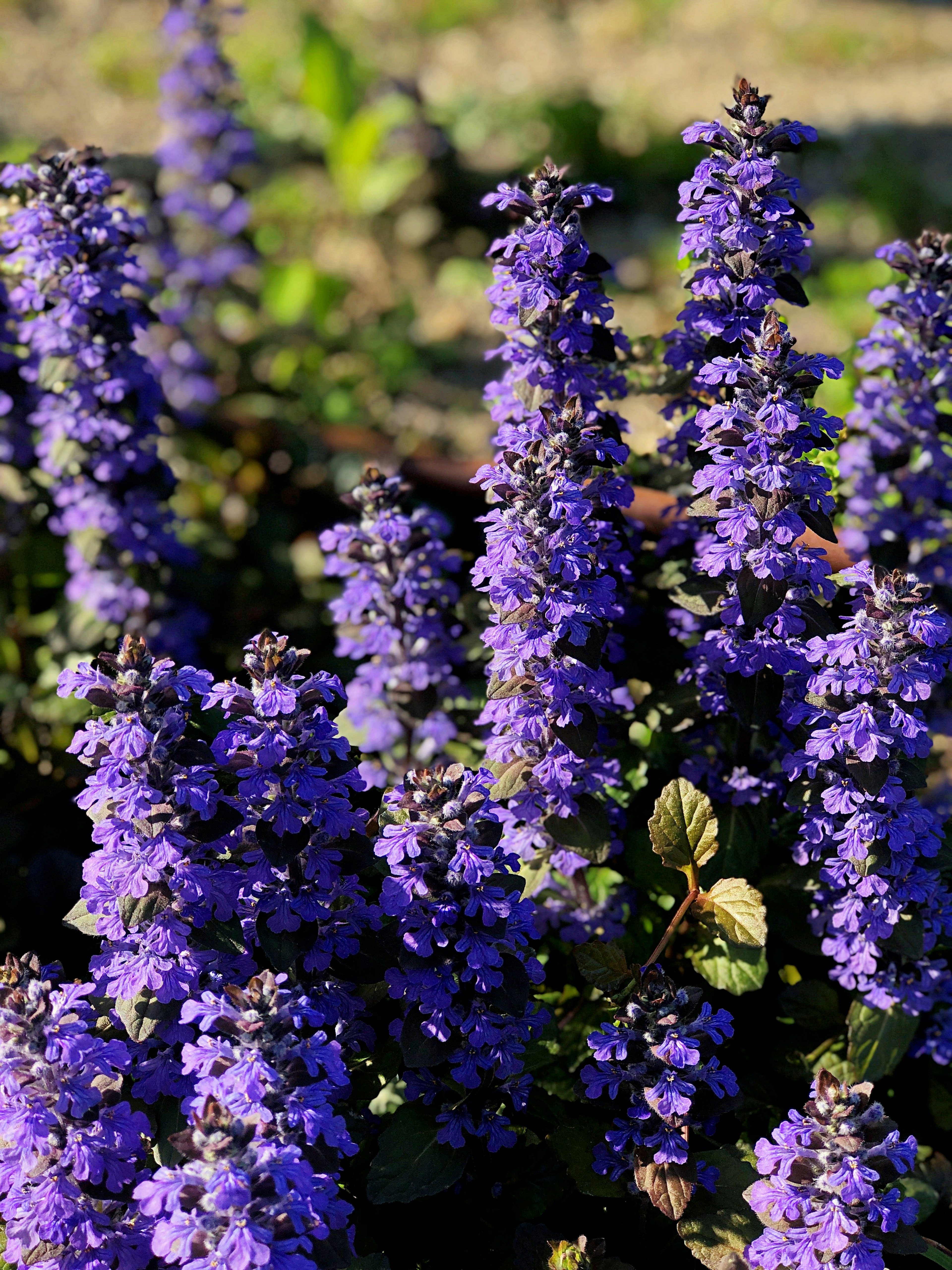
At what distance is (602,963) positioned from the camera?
10.0 ft

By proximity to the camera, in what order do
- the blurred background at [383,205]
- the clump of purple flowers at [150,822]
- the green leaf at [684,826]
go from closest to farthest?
the clump of purple flowers at [150,822] < the green leaf at [684,826] < the blurred background at [383,205]

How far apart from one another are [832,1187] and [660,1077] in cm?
47

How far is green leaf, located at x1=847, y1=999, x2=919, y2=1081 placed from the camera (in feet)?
11.0

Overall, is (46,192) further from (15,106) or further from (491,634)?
(15,106)

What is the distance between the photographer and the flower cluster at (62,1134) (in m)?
2.50

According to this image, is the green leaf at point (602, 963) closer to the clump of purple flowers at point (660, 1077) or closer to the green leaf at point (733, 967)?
the clump of purple flowers at point (660, 1077)

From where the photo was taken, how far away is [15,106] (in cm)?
970

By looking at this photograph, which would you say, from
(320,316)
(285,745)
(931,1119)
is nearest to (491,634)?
(285,745)

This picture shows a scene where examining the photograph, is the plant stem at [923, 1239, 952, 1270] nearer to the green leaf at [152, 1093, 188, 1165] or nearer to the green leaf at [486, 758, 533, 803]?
the green leaf at [486, 758, 533, 803]

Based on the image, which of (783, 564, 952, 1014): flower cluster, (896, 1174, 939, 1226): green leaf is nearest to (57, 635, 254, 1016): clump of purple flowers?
(783, 564, 952, 1014): flower cluster

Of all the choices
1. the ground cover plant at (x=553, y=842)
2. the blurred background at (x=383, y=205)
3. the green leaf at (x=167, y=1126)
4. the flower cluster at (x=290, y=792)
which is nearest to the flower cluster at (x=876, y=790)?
the ground cover plant at (x=553, y=842)

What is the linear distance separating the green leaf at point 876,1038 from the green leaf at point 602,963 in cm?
76

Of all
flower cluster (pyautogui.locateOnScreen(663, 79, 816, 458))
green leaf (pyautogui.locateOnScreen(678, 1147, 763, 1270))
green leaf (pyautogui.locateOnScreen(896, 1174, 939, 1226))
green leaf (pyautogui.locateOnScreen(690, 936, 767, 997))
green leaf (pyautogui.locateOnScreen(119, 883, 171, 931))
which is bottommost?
green leaf (pyautogui.locateOnScreen(678, 1147, 763, 1270))

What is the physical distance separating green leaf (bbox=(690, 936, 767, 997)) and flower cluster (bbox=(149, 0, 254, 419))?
4.39m
